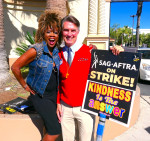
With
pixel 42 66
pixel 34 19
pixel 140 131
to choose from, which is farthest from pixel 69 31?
pixel 34 19

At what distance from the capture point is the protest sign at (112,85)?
1.75 m

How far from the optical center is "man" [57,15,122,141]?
1.87m

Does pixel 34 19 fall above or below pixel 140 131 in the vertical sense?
above

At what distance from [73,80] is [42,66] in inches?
16.7

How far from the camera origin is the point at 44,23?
1.96m

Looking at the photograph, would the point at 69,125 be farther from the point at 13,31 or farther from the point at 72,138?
the point at 13,31

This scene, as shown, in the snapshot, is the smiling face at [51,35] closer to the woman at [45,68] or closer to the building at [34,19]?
the woman at [45,68]

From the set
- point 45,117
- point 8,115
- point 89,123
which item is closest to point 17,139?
point 8,115

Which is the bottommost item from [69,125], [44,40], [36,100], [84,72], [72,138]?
[72,138]

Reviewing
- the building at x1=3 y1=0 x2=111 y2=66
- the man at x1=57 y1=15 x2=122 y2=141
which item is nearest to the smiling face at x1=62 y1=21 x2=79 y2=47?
the man at x1=57 y1=15 x2=122 y2=141

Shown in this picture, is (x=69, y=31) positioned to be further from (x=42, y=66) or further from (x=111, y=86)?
(x=111, y=86)

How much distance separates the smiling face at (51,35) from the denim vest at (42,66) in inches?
2.5

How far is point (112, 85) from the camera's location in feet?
6.09

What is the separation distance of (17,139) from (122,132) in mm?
2025
